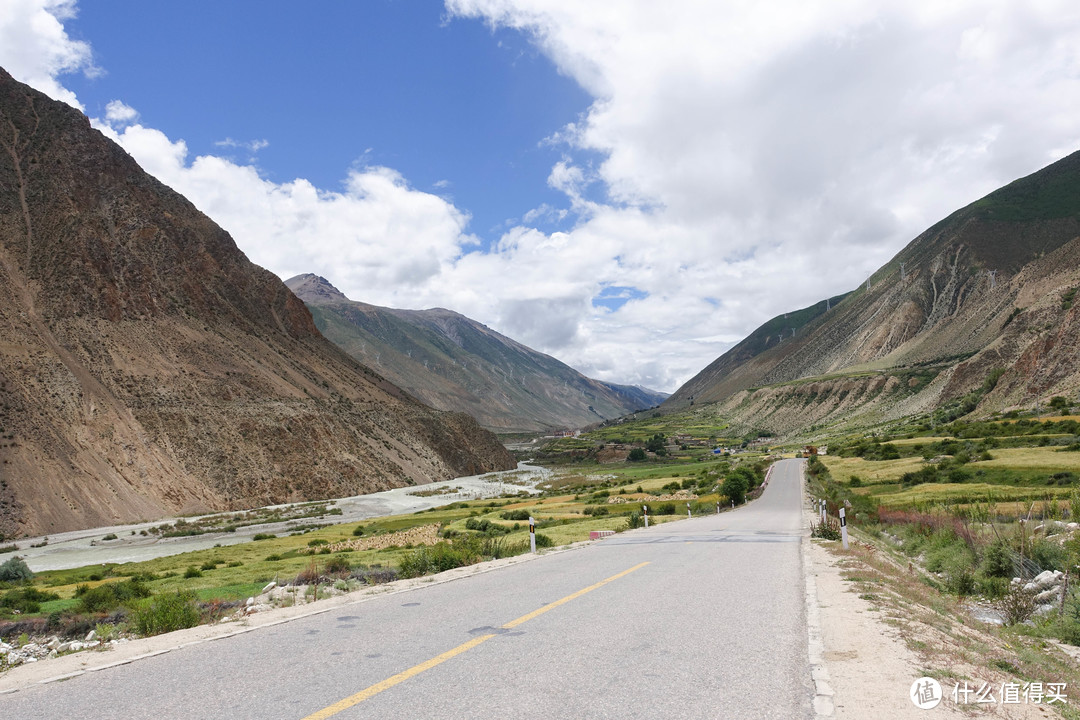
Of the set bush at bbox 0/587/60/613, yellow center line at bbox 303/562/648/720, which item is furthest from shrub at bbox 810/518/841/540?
bush at bbox 0/587/60/613

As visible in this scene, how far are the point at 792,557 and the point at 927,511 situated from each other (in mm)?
14597

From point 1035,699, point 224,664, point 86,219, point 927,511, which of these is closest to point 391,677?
point 224,664

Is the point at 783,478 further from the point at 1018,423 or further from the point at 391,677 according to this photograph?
the point at 391,677

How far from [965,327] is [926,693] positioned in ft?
510

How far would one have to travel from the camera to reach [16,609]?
20734 mm

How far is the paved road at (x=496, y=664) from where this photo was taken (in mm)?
5297

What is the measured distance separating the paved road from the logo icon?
2.95 ft

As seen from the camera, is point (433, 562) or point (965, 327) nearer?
point (433, 562)

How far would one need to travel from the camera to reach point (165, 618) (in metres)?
9.88

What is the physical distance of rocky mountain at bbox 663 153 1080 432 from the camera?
8025 cm

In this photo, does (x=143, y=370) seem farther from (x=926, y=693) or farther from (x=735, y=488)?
(x=926, y=693)

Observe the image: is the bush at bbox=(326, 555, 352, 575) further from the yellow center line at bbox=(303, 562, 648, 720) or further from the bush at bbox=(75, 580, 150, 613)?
the yellow center line at bbox=(303, 562, 648, 720)

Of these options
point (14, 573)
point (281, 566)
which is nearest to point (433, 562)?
point (281, 566)

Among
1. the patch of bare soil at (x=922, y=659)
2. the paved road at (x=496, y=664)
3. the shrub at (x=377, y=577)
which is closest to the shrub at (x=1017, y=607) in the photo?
the patch of bare soil at (x=922, y=659)
